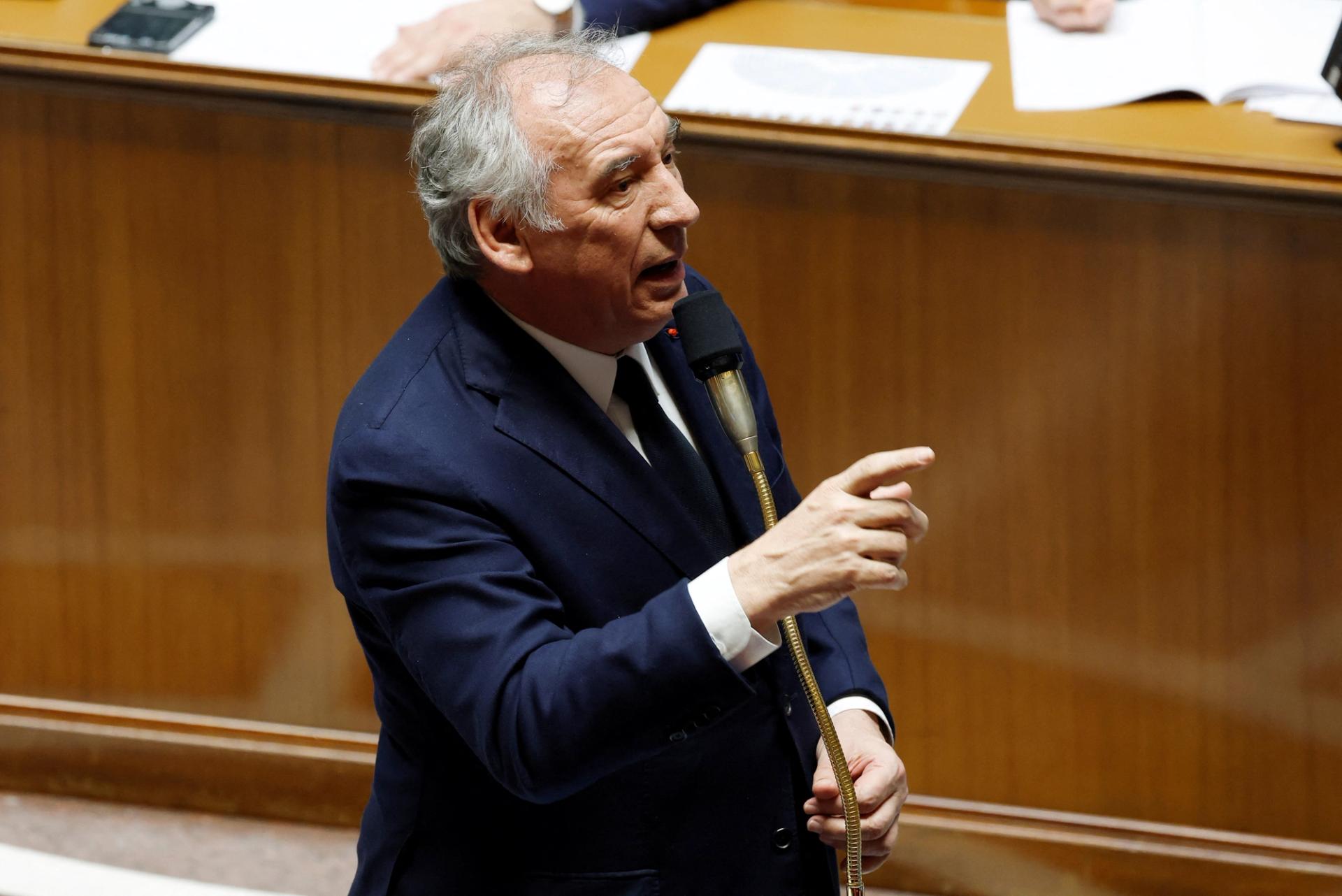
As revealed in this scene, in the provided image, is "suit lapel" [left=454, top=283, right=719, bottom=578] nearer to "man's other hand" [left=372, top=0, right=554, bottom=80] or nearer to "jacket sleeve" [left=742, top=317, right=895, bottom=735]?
"jacket sleeve" [left=742, top=317, right=895, bottom=735]

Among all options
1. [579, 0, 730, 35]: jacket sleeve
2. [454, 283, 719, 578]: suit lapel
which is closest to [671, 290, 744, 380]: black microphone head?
[454, 283, 719, 578]: suit lapel

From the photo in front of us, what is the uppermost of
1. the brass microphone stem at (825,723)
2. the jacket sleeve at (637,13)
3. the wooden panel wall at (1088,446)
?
the jacket sleeve at (637,13)

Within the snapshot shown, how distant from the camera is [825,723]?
129 cm

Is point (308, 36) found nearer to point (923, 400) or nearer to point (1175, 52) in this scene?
point (923, 400)

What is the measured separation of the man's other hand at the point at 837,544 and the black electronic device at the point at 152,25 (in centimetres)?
147

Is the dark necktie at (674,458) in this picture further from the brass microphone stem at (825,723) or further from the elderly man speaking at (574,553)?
the brass microphone stem at (825,723)

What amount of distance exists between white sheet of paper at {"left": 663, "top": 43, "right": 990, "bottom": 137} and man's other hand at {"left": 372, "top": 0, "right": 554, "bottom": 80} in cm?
24

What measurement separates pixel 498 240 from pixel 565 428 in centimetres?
16

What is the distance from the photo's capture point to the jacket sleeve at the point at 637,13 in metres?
2.38

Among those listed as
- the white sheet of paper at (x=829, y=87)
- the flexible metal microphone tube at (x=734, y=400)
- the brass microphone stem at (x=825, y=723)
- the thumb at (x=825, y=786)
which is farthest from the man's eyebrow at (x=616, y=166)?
the white sheet of paper at (x=829, y=87)

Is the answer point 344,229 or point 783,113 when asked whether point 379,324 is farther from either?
point 783,113

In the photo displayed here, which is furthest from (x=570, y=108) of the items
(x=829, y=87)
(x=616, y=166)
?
(x=829, y=87)

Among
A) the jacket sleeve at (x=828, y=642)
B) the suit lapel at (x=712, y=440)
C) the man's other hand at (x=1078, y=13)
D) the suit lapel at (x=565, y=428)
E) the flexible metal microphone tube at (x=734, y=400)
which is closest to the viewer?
the flexible metal microphone tube at (x=734, y=400)

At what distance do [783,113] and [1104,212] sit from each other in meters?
0.43
